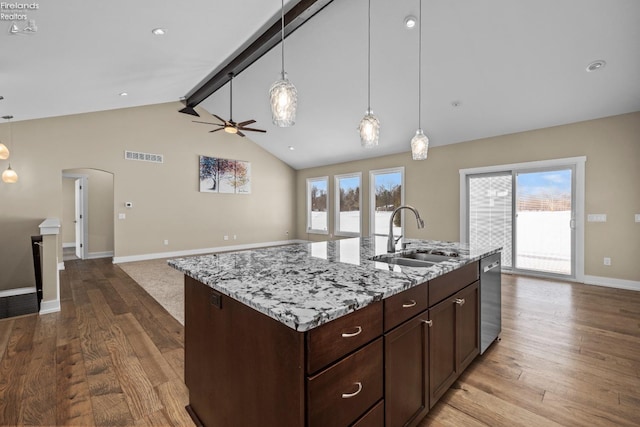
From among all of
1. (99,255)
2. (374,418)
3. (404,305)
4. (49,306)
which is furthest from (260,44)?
(99,255)

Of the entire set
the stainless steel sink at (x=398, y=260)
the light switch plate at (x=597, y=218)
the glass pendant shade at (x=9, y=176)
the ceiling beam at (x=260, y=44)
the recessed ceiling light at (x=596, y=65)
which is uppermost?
the ceiling beam at (x=260, y=44)

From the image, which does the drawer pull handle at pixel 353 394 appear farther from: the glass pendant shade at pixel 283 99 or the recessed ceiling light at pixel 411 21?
the recessed ceiling light at pixel 411 21

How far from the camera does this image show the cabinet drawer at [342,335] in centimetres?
94

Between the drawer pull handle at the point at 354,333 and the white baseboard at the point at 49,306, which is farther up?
the drawer pull handle at the point at 354,333

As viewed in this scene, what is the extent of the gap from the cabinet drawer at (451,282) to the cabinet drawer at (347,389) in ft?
1.84

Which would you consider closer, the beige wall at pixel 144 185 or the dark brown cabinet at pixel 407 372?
the dark brown cabinet at pixel 407 372

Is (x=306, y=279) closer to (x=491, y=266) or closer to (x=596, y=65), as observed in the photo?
(x=491, y=266)

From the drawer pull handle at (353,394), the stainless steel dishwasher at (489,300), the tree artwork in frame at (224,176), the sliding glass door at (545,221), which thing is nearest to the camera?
the drawer pull handle at (353,394)

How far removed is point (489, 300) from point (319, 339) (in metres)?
1.99

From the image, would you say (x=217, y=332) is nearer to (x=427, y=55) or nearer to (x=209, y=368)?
(x=209, y=368)

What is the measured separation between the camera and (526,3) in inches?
116

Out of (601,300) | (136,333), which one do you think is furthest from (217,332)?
(601,300)

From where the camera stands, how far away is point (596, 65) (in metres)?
3.53

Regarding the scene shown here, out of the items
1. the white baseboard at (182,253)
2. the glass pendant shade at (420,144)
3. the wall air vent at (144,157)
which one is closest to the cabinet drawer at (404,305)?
the glass pendant shade at (420,144)
